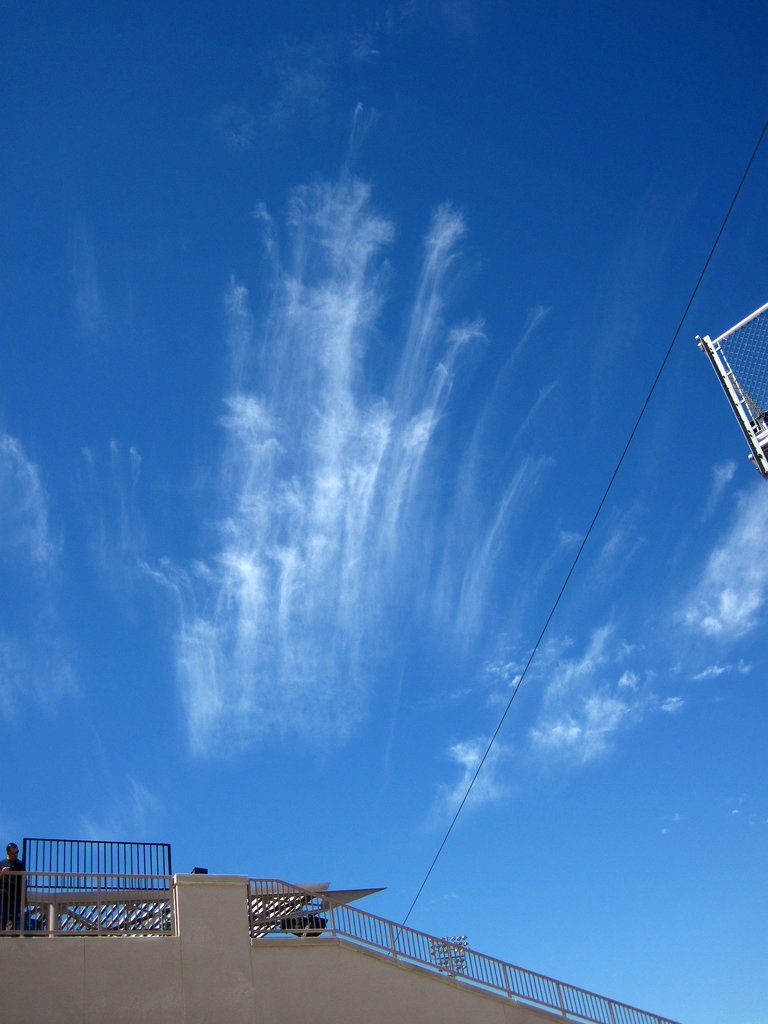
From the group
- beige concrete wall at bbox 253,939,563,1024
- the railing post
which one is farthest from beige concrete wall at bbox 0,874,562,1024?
the railing post

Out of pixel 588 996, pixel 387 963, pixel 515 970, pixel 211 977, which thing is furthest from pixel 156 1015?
pixel 588 996

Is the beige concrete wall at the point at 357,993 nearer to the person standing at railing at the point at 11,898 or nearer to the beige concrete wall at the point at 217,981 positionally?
the beige concrete wall at the point at 217,981

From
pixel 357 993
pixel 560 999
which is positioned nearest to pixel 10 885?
pixel 357 993

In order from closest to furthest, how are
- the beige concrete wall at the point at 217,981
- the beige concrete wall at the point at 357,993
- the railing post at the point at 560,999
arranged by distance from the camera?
1. the beige concrete wall at the point at 217,981
2. the beige concrete wall at the point at 357,993
3. the railing post at the point at 560,999

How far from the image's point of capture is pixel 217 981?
17953 mm

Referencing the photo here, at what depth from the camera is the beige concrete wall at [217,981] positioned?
16531 mm

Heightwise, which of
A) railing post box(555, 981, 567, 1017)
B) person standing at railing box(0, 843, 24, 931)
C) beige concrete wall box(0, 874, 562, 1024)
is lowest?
railing post box(555, 981, 567, 1017)

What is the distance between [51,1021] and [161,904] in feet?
9.38

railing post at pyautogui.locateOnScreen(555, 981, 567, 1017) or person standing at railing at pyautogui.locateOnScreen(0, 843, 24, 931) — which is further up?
person standing at railing at pyautogui.locateOnScreen(0, 843, 24, 931)

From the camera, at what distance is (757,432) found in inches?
586

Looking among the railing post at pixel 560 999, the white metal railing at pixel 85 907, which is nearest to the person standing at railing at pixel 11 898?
the white metal railing at pixel 85 907

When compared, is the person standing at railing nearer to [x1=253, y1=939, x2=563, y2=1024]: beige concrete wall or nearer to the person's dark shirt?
the person's dark shirt

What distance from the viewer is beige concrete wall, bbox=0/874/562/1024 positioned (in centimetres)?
1653

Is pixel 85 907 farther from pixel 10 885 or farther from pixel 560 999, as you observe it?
pixel 560 999
